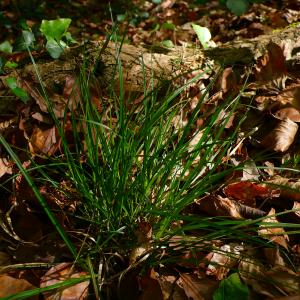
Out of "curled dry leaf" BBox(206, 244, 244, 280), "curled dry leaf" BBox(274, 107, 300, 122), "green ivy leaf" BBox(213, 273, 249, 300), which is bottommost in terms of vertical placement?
"curled dry leaf" BBox(206, 244, 244, 280)

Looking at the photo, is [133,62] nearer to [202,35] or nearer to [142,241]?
[202,35]

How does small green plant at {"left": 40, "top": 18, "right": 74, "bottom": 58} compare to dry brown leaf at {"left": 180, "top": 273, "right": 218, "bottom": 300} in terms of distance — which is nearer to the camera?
dry brown leaf at {"left": 180, "top": 273, "right": 218, "bottom": 300}

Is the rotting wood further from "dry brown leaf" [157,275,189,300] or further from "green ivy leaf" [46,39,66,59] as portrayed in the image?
"dry brown leaf" [157,275,189,300]

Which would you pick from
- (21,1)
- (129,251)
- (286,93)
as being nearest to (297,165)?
(286,93)

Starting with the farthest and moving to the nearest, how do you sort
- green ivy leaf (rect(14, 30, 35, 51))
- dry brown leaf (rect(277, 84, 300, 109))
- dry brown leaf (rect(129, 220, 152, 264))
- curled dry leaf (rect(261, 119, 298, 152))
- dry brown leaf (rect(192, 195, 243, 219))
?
green ivy leaf (rect(14, 30, 35, 51)) < dry brown leaf (rect(277, 84, 300, 109)) < curled dry leaf (rect(261, 119, 298, 152)) < dry brown leaf (rect(192, 195, 243, 219)) < dry brown leaf (rect(129, 220, 152, 264))

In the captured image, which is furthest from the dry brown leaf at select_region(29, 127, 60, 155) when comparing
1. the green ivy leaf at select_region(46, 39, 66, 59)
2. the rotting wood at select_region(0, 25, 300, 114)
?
the green ivy leaf at select_region(46, 39, 66, 59)

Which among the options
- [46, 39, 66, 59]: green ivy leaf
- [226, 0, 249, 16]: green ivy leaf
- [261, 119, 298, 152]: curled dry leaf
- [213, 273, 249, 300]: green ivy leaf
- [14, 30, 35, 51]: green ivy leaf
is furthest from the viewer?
[226, 0, 249, 16]: green ivy leaf

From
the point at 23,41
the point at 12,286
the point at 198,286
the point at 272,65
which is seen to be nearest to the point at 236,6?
the point at 272,65

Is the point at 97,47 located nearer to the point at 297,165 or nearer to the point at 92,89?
the point at 92,89
